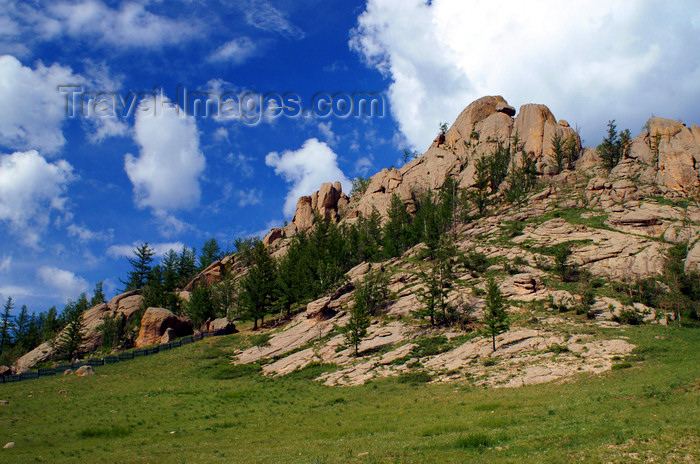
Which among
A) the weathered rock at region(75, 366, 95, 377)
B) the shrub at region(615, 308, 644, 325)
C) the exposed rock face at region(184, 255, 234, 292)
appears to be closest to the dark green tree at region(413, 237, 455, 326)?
the shrub at region(615, 308, 644, 325)

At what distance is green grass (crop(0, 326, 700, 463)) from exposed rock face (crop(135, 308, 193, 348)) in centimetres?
3008

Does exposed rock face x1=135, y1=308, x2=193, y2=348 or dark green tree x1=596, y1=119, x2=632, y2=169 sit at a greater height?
dark green tree x1=596, y1=119, x2=632, y2=169

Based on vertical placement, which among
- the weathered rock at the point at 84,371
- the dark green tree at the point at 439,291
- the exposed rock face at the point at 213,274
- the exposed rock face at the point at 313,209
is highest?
the exposed rock face at the point at 313,209

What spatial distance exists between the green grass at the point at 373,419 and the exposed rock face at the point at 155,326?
3008cm

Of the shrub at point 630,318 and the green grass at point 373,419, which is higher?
the shrub at point 630,318

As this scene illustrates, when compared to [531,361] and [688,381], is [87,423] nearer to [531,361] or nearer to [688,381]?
[531,361]

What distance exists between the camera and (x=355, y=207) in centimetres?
14200

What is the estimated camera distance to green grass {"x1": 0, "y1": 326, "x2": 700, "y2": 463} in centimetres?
1499

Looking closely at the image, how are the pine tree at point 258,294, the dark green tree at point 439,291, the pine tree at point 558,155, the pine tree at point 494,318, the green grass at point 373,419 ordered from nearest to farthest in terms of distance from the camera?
1. the green grass at point 373,419
2. the pine tree at point 494,318
3. the dark green tree at point 439,291
4. the pine tree at point 258,294
5. the pine tree at point 558,155

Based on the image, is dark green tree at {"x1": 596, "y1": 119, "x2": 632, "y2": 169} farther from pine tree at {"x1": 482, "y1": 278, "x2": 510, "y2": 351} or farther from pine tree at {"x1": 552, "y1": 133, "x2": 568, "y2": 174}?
pine tree at {"x1": 482, "y1": 278, "x2": 510, "y2": 351}

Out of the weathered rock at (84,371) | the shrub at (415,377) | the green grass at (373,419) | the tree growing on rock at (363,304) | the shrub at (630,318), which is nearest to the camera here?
the green grass at (373,419)

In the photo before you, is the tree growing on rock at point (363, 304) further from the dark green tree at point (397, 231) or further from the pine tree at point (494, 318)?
the dark green tree at point (397, 231)

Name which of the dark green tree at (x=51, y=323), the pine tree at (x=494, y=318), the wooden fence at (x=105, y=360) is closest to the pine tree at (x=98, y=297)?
the dark green tree at (x=51, y=323)

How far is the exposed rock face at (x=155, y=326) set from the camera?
76.8 meters
